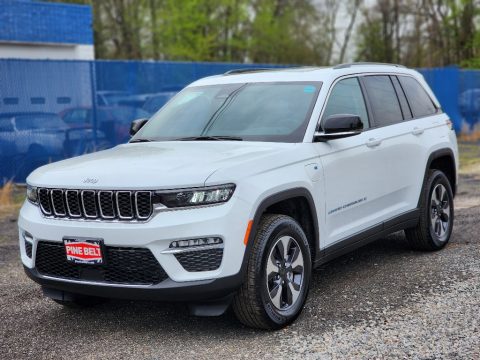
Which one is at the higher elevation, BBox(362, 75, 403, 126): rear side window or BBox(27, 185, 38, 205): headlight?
BBox(362, 75, 403, 126): rear side window

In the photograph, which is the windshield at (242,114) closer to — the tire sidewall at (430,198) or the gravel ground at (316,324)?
the gravel ground at (316,324)

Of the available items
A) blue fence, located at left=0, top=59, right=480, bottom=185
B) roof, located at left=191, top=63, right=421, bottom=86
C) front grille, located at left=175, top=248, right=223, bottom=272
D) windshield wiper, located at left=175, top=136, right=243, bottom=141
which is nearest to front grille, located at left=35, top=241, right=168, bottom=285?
front grille, located at left=175, top=248, right=223, bottom=272

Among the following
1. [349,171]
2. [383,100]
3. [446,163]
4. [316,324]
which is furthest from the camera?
[446,163]

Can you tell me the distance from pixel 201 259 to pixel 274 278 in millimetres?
651

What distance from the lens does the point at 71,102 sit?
42.2 ft

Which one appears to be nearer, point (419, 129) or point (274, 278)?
point (274, 278)

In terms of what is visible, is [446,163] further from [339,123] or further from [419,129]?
[339,123]

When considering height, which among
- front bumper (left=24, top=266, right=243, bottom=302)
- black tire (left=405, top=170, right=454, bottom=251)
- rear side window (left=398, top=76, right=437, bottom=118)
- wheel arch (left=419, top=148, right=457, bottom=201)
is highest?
rear side window (left=398, top=76, right=437, bottom=118)

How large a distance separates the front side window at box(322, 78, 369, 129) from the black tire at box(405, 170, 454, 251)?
1.20 metres

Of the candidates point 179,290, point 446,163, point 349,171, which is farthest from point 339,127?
point 446,163

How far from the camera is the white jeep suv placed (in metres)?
4.22

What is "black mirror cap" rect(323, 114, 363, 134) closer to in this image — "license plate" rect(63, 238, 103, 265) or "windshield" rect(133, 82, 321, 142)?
"windshield" rect(133, 82, 321, 142)

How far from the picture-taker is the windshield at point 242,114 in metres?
5.29

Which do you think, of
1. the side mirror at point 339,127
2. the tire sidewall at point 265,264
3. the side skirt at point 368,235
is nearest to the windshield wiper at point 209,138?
the side mirror at point 339,127
